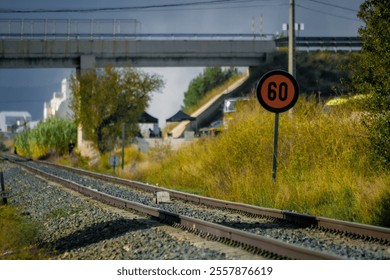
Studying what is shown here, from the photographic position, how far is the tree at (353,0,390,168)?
1342 centimetres

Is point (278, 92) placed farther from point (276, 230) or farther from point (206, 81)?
point (206, 81)

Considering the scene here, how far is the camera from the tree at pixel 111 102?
43.6 metres

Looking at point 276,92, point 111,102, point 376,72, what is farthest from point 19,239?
point 111,102

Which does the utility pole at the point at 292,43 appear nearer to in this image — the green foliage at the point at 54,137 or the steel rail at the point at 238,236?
the steel rail at the point at 238,236

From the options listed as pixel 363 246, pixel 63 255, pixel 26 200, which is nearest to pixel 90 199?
pixel 26 200

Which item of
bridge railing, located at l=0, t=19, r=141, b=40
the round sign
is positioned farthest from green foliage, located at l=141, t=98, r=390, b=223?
bridge railing, located at l=0, t=19, r=141, b=40

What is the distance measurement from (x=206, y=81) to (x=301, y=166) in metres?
88.9

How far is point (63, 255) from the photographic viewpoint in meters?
10.5

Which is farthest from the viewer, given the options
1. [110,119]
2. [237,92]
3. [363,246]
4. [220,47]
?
[237,92]

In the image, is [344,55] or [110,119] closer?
[110,119]

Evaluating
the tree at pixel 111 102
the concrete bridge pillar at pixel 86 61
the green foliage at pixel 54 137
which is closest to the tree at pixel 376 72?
the tree at pixel 111 102

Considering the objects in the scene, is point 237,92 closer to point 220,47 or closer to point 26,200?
point 220,47

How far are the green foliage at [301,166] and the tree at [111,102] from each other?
20.7 metres

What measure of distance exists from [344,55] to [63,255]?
5905 centimetres
